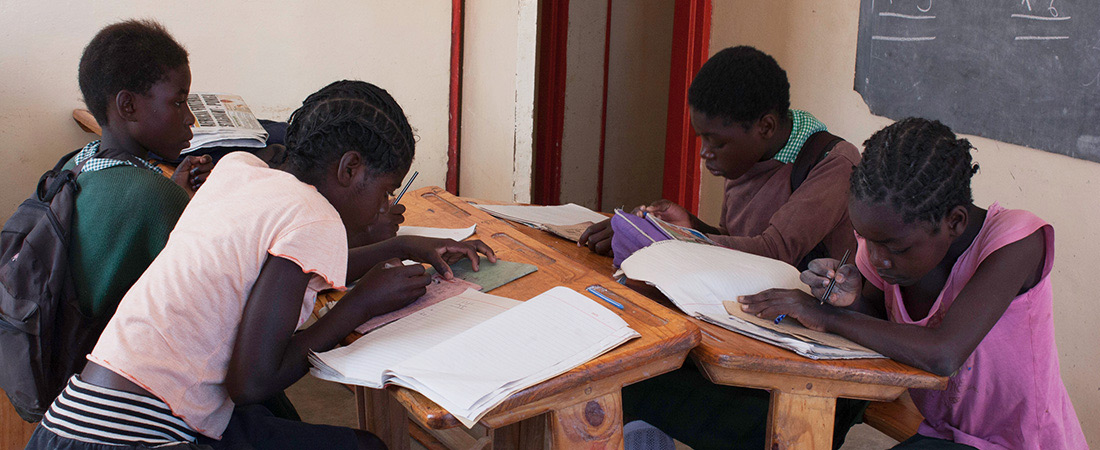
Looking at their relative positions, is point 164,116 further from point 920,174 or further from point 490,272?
point 920,174

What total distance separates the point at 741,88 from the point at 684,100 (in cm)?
166

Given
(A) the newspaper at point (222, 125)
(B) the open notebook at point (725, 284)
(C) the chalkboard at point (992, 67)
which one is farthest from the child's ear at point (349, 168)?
(C) the chalkboard at point (992, 67)

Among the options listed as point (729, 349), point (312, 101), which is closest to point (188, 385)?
point (312, 101)

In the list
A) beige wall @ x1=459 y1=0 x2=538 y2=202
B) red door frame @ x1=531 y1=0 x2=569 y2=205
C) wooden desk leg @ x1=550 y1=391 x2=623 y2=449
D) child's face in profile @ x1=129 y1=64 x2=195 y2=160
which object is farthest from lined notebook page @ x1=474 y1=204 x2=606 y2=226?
red door frame @ x1=531 y1=0 x2=569 y2=205

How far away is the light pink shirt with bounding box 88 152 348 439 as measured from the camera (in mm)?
1243

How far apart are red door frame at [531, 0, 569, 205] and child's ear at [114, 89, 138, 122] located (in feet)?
8.47

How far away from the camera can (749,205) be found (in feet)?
7.18

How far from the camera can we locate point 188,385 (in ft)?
4.17

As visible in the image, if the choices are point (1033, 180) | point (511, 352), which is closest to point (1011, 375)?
point (511, 352)

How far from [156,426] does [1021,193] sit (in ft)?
8.01

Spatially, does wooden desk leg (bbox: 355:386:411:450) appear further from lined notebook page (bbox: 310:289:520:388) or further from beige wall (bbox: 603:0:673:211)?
beige wall (bbox: 603:0:673:211)

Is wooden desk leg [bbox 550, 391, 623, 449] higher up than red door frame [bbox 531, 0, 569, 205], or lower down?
lower down

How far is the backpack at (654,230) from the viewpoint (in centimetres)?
182

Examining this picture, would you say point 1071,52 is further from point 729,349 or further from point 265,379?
point 265,379
